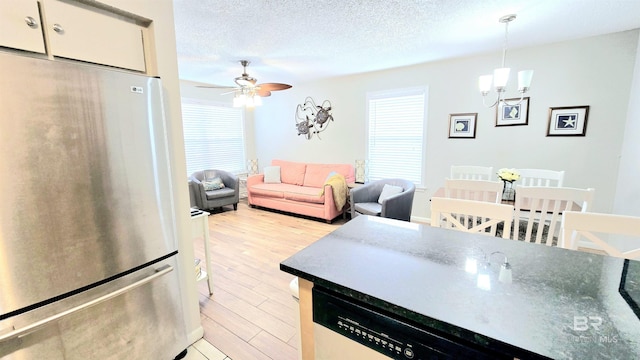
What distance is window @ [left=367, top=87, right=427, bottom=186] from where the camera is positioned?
4.21 meters

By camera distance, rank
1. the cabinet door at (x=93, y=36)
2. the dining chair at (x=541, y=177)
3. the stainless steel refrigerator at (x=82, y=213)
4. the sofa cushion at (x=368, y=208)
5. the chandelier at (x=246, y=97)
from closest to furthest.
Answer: the stainless steel refrigerator at (x=82, y=213) < the cabinet door at (x=93, y=36) < the dining chair at (x=541, y=177) < the chandelier at (x=246, y=97) < the sofa cushion at (x=368, y=208)

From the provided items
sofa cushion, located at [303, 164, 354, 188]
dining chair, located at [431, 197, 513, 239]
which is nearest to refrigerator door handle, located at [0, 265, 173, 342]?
dining chair, located at [431, 197, 513, 239]

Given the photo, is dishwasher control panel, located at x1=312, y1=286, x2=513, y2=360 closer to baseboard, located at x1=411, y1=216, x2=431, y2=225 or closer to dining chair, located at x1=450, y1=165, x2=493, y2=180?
dining chair, located at x1=450, y1=165, x2=493, y2=180

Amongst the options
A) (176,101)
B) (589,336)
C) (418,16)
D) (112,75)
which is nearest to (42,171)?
(112,75)

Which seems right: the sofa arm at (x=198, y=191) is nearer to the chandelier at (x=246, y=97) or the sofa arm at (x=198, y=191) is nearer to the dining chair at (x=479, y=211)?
the chandelier at (x=246, y=97)

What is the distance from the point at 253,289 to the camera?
2.50 m

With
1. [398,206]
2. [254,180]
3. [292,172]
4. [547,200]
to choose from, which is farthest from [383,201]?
[254,180]

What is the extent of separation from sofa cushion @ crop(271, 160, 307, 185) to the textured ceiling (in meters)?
2.13

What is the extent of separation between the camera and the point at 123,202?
4.26 ft

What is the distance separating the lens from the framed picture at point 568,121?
3.08 metres

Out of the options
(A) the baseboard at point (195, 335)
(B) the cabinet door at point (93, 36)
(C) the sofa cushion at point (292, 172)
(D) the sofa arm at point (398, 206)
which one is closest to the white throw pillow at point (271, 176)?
(C) the sofa cushion at point (292, 172)

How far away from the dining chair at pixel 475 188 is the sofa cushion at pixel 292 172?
3.12 m

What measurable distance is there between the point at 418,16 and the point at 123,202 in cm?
261

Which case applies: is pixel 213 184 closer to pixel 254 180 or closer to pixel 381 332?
pixel 254 180
